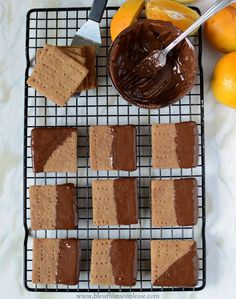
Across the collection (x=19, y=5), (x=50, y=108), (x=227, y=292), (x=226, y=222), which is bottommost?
(x=227, y=292)

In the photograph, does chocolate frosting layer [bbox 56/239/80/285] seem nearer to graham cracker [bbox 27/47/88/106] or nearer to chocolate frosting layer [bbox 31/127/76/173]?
chocolate frosting layer [bbox 31/127/76/173]

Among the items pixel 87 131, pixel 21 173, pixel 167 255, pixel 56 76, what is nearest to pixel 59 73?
pixel 56 76

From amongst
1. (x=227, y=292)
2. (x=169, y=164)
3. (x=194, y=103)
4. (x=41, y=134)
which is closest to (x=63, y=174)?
(x=41, y=134)

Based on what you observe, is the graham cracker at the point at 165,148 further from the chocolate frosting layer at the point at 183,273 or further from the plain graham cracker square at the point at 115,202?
the chocolate frosting layer at the point at 183,273

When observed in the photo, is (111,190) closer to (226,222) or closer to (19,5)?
(226,222)

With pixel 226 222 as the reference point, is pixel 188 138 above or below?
above

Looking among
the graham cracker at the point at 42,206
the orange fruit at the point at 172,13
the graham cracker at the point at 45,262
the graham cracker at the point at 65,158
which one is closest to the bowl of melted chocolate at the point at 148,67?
the orange fruit at the point at 172,13
